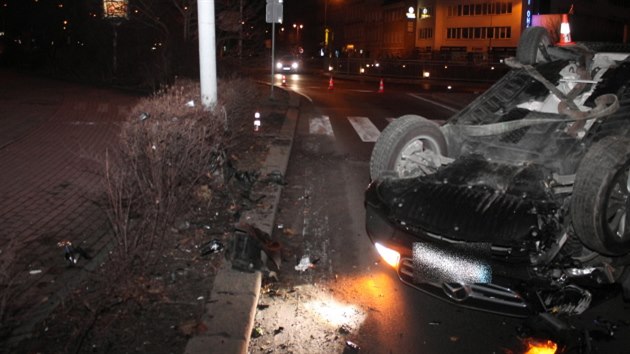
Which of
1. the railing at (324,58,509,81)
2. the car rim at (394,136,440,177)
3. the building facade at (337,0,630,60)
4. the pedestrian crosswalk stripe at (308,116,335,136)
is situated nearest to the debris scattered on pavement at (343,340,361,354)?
the car rim at (394,136,440,177)

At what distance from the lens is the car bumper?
11.1ft

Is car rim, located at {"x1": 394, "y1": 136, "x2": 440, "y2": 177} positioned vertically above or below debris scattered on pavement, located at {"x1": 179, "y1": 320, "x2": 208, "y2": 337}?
above

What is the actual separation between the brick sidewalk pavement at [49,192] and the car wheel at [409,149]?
2.61 meters

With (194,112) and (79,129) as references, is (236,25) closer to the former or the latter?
(79,129)

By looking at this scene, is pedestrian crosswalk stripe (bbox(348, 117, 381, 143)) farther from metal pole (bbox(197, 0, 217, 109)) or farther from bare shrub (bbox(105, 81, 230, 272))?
bare shrub (bbox(105, 81, 230, 272))

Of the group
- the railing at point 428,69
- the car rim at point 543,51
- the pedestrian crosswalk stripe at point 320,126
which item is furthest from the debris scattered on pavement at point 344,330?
the railing at point 428,69

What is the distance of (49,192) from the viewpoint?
662 centimetres

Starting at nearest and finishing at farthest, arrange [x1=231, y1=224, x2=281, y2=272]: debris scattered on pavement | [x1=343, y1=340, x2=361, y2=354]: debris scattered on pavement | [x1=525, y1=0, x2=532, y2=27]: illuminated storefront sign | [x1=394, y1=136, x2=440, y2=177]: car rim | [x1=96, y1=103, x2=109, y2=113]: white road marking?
[x1=343, y1=340, x2=361, y2=354]: debris scattered on pavement < [x1=231, y1=224, x2=281, y2=272]: debris scattered on pavement < [x1=394, y1=136, x2=440, y2=177]: car rim < [x1=96, y1=103, x2=109, y2=113]: white road marking < [x1=525, y1=0, x2=532, y2=27]: illuminated storefront sign

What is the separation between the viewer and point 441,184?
13.0ft

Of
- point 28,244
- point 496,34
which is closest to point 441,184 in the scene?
Result: point 28,244

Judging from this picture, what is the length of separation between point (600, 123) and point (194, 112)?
13.3 feet

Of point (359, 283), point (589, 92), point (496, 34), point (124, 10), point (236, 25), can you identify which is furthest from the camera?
point (496, 34)

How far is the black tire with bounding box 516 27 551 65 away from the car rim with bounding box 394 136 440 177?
63.5 inches

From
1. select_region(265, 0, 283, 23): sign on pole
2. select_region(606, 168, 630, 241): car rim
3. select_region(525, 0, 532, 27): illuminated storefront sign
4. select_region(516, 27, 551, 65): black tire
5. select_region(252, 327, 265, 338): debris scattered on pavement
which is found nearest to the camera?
select_region(606, 168, 630, 241): car rim
